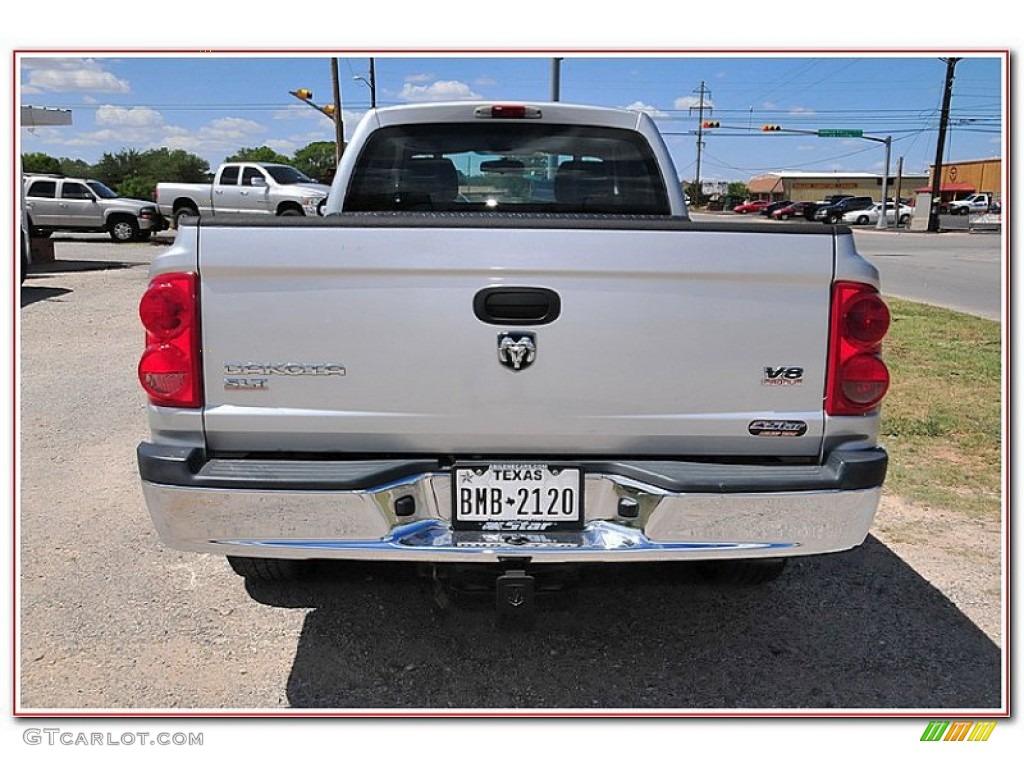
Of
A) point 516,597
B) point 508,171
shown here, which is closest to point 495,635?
point 516,597

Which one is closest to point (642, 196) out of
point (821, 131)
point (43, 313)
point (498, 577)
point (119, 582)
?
point (498, 577)

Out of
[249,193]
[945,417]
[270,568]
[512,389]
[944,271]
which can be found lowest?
[270,568]

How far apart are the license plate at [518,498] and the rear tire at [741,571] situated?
111cm

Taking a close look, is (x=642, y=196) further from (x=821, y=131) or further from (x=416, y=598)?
(x=821, y=131)

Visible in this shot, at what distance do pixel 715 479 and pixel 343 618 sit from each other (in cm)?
168

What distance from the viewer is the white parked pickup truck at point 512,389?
2656mm

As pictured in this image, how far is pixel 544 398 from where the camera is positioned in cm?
272

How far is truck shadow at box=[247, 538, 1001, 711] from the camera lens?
313cm

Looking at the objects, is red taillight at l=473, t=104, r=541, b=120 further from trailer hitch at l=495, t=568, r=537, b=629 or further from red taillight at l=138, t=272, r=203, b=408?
trailer hitch at l=495, t=568, r=537, b=629

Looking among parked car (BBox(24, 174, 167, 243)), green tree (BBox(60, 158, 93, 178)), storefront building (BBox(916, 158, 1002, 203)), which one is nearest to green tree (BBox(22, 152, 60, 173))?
green tree (BBox(60, 158, 93, 178))

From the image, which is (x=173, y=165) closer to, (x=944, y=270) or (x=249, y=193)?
(x=249, y=193)

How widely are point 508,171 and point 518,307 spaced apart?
2.19 meters

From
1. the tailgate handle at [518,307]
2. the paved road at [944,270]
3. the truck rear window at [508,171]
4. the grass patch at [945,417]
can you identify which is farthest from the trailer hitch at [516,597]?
the grass patch at [945,417]

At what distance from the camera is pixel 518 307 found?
2670 mm
